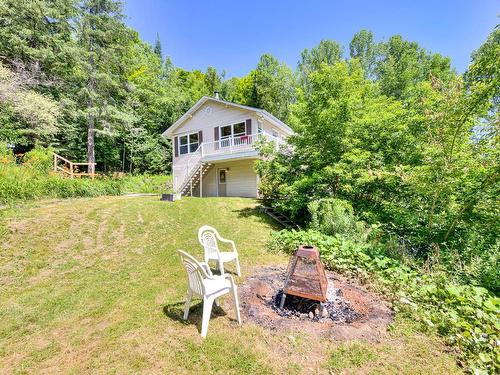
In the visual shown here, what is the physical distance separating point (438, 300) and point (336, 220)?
11.4 ft

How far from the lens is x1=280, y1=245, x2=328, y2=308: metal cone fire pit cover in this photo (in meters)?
3.56

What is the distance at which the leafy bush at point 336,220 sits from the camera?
259 inches

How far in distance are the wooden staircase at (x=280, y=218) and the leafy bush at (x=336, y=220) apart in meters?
1.55

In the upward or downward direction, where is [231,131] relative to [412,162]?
upward

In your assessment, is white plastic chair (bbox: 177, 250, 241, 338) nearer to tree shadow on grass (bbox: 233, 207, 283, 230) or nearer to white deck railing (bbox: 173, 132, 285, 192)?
tree shadow on grass (bbox: 233, 207, 283, 230)

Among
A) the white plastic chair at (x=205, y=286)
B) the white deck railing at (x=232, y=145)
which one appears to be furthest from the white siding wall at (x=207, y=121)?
the white plastic chair at (x=205, y=286)

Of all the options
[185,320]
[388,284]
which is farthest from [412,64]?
[185,320]

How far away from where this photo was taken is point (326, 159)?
346 inches

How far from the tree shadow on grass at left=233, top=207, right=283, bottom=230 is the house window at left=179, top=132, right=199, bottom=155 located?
8.09m

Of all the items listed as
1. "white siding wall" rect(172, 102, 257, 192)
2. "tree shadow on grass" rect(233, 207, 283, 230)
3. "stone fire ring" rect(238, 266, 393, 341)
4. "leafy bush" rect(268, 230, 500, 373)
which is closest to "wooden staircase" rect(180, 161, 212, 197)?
"white siding wall" rect(172, 102, 257, 192)

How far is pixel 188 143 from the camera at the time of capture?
17.2 metres

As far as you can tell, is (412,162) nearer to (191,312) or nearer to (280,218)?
(280,218)

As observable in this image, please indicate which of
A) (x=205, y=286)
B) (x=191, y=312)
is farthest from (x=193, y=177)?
(x=205, y=286)

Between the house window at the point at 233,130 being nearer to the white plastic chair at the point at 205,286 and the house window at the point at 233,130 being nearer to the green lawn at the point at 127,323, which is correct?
the green lawn at the point at 127,323
